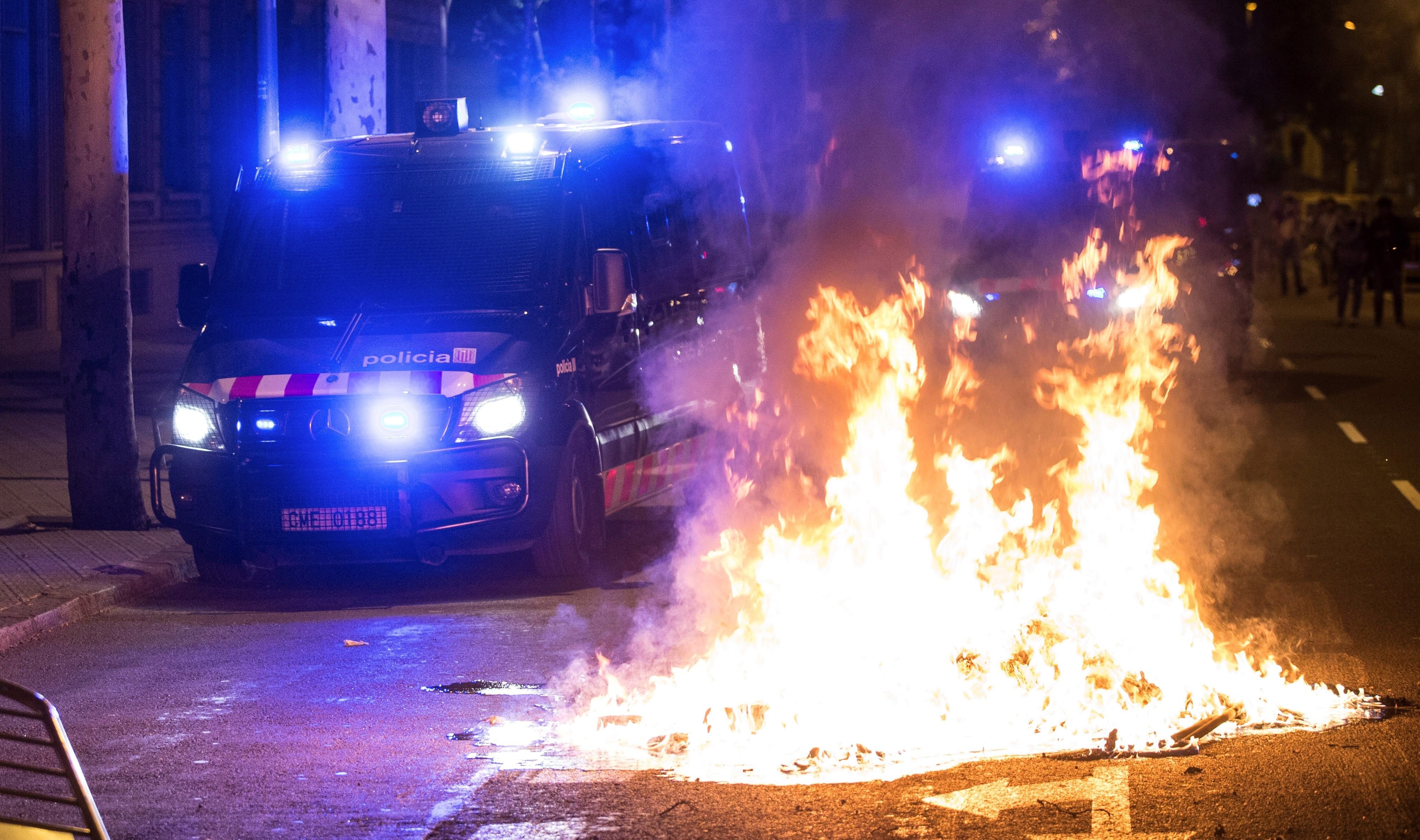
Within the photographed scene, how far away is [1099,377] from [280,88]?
24.6m

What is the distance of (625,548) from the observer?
9812 millimetres

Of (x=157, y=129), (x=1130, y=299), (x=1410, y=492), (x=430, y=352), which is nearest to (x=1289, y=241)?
(x=157, y=129)

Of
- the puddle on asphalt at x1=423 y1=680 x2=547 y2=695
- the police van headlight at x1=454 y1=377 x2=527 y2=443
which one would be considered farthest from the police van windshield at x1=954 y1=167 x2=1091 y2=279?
the puddle on asphalt at x1=423 y1=680 x2=547 y2=695

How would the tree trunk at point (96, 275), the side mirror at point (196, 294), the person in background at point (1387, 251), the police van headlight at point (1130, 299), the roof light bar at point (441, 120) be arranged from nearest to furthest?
the side mirror at point (196, 294)
the roof light bar at point (441, 120)
the tree trunk at point (96, 275)
the police van headlight at point (1130, 299)
the person in background at point (1387, 251)

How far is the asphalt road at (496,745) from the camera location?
4938 mm

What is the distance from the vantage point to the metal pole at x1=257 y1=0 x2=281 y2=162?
698 inches

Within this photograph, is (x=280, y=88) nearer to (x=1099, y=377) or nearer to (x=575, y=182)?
(x=575, y=182)

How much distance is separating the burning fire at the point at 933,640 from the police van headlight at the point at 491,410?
4.54 ft

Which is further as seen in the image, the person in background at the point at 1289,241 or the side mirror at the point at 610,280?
the person in background at the point at 1289,241

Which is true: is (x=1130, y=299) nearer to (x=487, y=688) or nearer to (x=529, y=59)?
(x=487, y=688)

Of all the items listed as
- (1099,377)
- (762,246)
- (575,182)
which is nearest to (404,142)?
(575,182)

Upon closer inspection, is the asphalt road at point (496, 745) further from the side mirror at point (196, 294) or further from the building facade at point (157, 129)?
the building facade at point (157, 129)

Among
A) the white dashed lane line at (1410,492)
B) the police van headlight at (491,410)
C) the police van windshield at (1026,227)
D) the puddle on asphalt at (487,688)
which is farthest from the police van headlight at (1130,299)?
the puddle on asphalt at (487,688)

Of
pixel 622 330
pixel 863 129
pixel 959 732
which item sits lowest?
pixel 959 732
